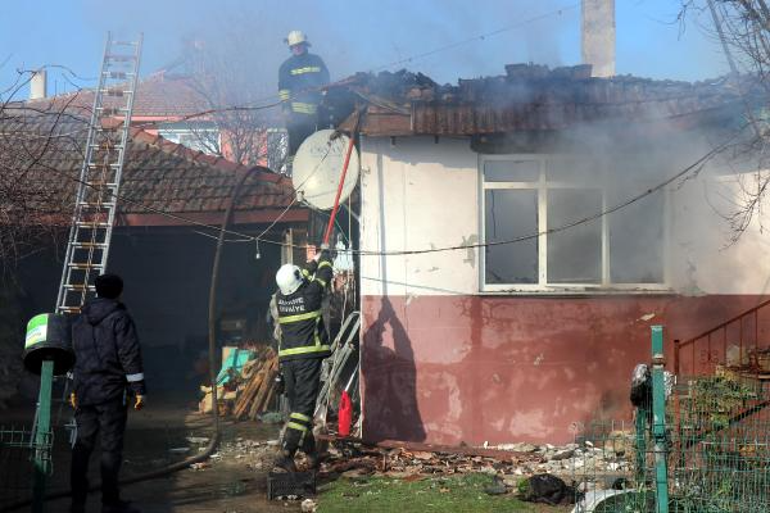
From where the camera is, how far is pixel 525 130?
10.9 m

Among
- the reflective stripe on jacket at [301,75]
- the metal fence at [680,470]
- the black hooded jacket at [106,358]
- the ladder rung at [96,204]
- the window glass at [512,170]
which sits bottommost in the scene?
the metal fence at [680,470]

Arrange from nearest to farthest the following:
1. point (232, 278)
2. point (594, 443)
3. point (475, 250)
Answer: point (594, 443) → point (475, 250) → point (232, 278)

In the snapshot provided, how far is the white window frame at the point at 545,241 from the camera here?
446 inches

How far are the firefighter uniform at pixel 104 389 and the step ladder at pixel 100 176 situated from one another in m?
4.60

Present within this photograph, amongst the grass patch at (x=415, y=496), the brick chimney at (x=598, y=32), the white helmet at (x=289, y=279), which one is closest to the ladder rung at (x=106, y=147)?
the white helmet at (x=289, y=279)

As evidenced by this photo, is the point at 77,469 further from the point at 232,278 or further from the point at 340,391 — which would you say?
the point at 232,278

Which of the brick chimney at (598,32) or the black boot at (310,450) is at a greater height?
the brick chimney at (598,32)

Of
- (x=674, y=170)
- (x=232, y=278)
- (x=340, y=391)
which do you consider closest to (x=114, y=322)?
(x=340, y=391)

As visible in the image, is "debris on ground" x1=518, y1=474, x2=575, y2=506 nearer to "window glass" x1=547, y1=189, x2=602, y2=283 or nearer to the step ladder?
"window glass" x1=547, y1=189, x2=602, y2=283

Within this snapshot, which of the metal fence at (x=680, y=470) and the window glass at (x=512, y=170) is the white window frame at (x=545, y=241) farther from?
the metal fence at (x=680, y=470)

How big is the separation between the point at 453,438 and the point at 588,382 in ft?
5.56

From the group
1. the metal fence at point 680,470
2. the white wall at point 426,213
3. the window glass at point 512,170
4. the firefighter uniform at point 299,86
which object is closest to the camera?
the metal fence at point 680,470

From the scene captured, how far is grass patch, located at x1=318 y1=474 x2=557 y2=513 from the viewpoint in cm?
836

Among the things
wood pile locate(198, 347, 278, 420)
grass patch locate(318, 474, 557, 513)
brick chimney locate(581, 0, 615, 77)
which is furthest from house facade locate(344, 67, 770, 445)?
brick chimney locate(581, 0, 615, 77)
